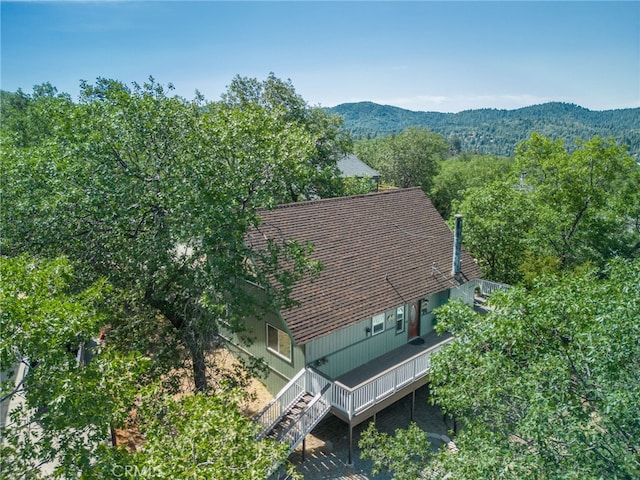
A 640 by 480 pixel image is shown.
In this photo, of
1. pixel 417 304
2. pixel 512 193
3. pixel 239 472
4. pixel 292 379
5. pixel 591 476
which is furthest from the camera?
pixel 512 193

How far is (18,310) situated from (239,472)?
4.04m

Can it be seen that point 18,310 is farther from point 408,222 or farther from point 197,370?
point 408,222

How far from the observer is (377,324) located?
15898 millimetres

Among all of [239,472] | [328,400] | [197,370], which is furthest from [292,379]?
[239,472]

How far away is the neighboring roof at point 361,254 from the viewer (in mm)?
14758

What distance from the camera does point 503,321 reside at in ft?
24.9

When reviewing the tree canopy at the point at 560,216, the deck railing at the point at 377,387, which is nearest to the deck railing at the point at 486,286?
the tree canopy at the point at 560,216

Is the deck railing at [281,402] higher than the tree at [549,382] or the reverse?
the reverse

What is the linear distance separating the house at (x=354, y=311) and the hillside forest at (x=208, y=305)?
5.17ft

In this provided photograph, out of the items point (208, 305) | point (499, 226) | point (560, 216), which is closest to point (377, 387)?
point (208, 305)

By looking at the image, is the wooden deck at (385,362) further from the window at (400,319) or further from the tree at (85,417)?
the tree at (85,417)

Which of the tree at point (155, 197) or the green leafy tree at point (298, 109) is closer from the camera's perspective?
the tree at point (155, 197)

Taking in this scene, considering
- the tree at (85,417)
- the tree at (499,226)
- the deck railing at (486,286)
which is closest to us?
the tree at (85,417)

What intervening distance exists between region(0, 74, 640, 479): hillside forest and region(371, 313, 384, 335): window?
9.90 feet
